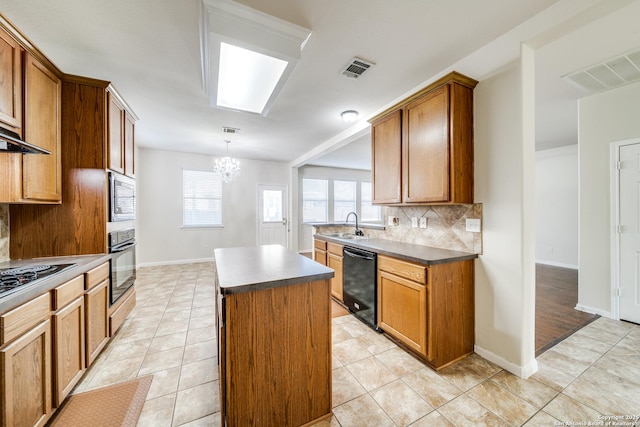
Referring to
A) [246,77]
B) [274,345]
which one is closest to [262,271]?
[274,345]

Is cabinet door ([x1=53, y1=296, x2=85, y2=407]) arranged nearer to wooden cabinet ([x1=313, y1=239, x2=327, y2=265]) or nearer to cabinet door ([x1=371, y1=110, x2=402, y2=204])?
wooden cabinet ([x1=313, y1=239, x2=327, y2=265])

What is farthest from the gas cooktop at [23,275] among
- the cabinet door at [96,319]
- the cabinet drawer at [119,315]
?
the cabinet drawer at [119,315]

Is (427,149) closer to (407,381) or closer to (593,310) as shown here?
(407,381)

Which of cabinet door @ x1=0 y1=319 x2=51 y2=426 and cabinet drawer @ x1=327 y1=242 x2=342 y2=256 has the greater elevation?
cabinet drawer @ x1=327 y1=242 x2=342 y2=256

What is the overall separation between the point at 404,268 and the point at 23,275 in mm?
2723

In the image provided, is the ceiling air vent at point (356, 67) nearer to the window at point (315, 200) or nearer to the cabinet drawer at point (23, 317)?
the cabinet drawer at point (23, 317)

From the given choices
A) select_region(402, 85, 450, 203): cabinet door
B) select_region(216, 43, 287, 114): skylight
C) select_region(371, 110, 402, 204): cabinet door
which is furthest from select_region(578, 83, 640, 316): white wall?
select_region(216, 43, 287, 114): skylight

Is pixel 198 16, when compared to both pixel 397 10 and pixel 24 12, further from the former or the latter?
pixel 397 10

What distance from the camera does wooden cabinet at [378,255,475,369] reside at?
Answer: 1959mm

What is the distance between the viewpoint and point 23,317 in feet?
4.17

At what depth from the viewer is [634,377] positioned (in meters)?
1.84

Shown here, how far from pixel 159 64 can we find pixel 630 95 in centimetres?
499

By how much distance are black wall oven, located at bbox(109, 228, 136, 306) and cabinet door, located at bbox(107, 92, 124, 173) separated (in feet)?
2.32

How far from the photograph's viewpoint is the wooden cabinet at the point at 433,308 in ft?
6.43
